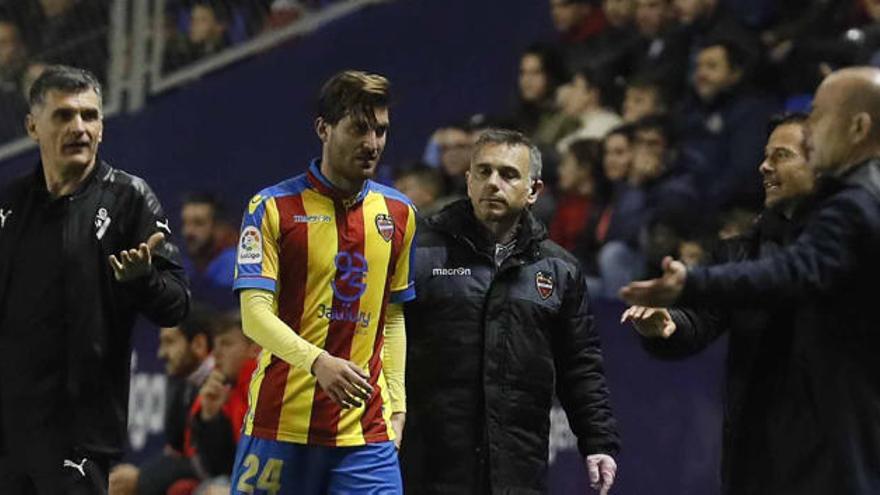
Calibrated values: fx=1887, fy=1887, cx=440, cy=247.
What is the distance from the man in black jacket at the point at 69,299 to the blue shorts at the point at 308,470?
524mm

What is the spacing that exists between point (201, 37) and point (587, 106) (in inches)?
148

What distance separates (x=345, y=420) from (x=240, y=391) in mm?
3529

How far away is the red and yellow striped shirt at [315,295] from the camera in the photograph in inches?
256

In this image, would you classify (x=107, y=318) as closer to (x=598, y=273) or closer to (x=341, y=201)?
(x=341, y=201)

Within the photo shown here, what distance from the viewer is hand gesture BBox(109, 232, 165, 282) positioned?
6.26 m

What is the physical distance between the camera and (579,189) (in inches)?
439

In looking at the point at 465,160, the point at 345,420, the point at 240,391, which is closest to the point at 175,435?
the point at 240,391

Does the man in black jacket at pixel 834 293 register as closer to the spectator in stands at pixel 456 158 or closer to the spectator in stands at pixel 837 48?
the spectator in stands at pixel 837 48

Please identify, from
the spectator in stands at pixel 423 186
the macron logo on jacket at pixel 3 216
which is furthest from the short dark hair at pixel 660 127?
the macron logo on jacket at pixel 3 216

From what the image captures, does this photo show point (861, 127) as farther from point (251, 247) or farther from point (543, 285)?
point (251, 247)

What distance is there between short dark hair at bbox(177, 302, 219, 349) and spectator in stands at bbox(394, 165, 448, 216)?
59.0 inches

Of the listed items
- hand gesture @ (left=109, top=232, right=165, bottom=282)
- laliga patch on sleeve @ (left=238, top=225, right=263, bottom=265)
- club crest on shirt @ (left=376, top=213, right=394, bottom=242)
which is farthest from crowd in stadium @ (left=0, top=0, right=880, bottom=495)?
hand gesture @ (left=109, top=232, right=165, bottom=282)

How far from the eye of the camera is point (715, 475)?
30.7ft

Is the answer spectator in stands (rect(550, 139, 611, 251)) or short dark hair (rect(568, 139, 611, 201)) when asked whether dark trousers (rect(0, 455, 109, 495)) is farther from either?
short dark hair (rect(568, 139, 611, 201))
